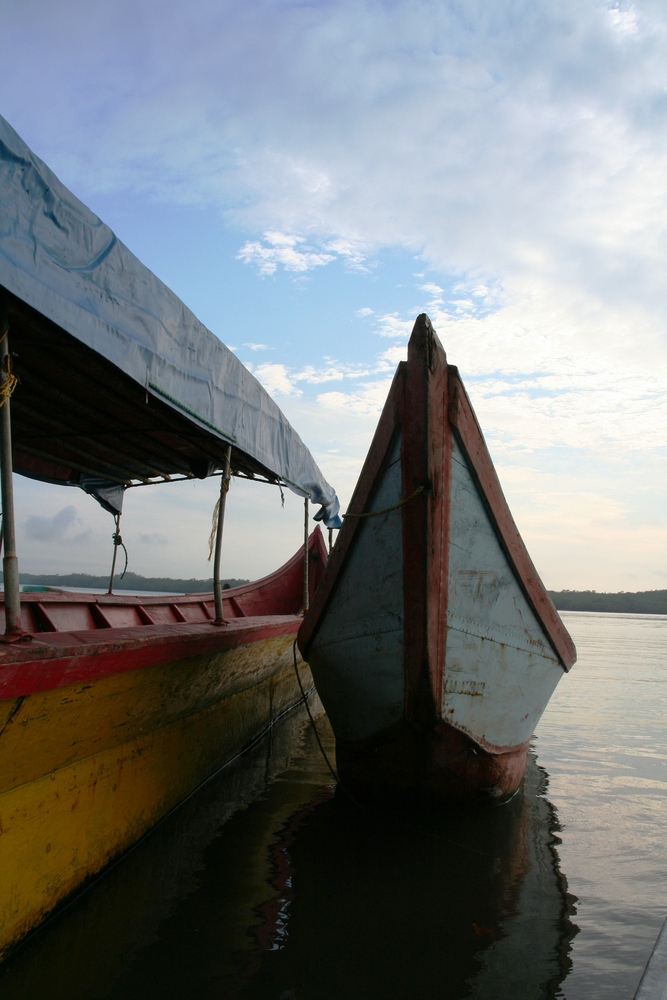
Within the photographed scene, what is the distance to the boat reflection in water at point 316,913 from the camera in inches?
99.6

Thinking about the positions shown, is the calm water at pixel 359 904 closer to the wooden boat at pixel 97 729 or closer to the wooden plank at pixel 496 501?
the wooden boat at pixel 97 729

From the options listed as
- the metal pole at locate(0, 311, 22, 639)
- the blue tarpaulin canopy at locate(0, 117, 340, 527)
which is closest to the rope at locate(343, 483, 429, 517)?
the blue tarpaulin canopy at locate(0, 117, 340, 527)

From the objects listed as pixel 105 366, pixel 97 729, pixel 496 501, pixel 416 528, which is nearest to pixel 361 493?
pixel 416 528

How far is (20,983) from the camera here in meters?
2.42

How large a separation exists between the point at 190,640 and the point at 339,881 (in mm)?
1667

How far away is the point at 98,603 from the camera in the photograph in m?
5.13

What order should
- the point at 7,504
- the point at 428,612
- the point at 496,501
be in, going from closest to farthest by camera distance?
the point at 7,504
the point at 428,612
the point at 496,501

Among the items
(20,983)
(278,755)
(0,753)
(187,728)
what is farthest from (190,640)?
(278,755)

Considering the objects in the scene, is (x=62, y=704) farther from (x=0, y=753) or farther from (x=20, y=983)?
(x=20, y=983)

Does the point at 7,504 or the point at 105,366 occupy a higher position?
the point at 105,366

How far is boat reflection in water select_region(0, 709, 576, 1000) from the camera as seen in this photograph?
253cm

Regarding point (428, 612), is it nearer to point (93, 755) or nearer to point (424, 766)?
point (424, 766)

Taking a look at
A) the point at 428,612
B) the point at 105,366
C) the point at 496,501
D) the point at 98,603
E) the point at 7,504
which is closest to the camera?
the point at 7,504

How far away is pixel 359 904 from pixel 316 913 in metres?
0.25
